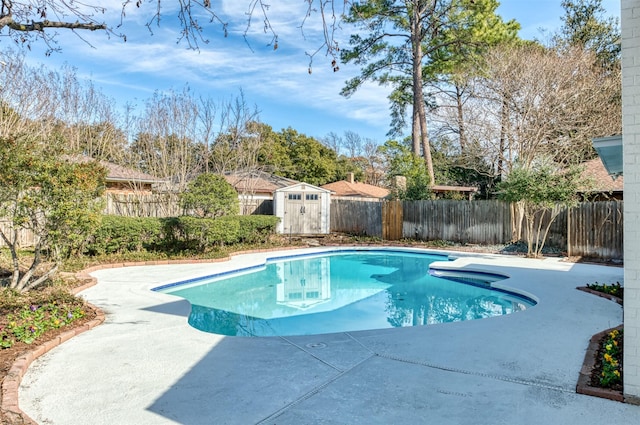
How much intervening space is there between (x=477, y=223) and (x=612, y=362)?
11.6 meters

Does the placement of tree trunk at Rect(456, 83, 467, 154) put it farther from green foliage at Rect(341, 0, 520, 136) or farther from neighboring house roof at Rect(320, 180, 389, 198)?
neighboring house roof at Rect(320, 180, 389, 198)

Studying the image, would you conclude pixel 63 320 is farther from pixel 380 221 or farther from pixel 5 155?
pixel 380 221

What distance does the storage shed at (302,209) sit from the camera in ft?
57.3

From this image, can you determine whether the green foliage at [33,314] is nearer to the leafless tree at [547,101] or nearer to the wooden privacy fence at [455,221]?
the wooden privacy fence at [455,221]

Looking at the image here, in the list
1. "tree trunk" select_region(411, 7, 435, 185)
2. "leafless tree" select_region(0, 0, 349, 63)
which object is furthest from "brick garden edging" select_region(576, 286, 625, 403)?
"tree trunk" select_region(411, 7, 435, 185)

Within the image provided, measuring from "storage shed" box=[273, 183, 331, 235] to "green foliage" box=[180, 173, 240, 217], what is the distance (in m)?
4.98

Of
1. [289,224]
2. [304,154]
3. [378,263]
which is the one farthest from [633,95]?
[304,154]

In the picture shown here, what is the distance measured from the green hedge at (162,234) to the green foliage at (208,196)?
15.2 inches

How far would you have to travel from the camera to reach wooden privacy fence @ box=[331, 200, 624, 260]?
1114cm

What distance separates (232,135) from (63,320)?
12.0 metres

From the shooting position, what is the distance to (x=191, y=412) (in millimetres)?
2916

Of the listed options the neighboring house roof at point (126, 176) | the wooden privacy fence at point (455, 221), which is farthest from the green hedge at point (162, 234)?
the neighboring house roof at point (126, 176)

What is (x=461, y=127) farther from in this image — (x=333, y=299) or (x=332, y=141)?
(x=332, y=141)

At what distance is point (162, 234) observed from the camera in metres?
11.9
